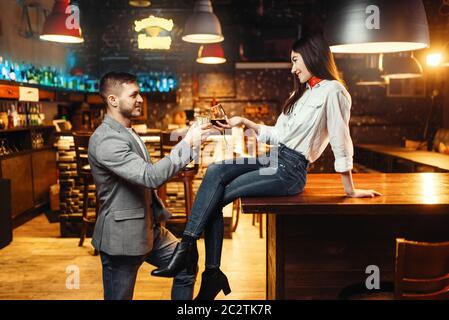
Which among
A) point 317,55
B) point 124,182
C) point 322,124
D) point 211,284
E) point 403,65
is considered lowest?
point 211,284

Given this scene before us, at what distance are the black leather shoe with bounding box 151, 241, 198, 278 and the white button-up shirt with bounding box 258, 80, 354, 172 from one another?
2.40 ft

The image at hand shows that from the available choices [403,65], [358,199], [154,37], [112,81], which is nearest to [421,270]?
[358,199]

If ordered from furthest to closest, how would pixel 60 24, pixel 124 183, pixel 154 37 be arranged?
1. pixel 154 37
2. pixel 60 24
3. pixel 124 183

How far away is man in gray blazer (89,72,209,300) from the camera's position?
211 centimetres

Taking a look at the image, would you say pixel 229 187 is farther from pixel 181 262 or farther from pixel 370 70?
pixel 370 70

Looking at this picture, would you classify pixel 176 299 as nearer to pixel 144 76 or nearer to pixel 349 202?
pixel 349 202

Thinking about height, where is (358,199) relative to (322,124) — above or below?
below

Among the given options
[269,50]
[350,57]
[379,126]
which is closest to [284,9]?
[269,50]

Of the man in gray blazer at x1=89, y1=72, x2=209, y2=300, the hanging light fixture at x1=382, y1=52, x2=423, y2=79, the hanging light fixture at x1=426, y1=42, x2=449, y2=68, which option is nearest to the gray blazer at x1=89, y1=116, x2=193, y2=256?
the man in gray blazer at x1=89, y1=72, x2=209, y2=300

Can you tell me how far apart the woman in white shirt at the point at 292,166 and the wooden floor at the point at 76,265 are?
4.63 feet

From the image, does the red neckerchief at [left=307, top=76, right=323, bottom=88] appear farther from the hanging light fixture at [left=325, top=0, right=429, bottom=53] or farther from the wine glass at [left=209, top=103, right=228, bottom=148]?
the wine glass at [left=209, top=103, right=228, bottom=148]

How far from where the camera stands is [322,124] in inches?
92.8

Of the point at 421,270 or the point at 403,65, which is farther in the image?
the point at 403,65

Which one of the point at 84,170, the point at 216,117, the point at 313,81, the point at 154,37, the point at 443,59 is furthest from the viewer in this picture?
the point at 154,37
